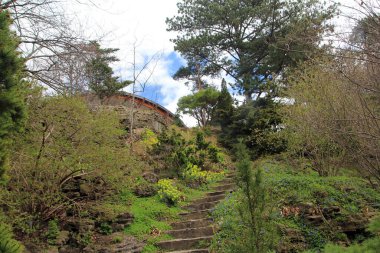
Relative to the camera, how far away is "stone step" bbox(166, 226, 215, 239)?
820 cm

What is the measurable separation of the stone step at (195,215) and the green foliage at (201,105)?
11337 mm

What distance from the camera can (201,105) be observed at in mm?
20891

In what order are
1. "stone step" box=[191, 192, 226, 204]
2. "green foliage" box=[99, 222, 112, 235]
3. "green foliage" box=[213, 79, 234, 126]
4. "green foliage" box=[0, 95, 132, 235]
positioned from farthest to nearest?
"green foliage" box=[213, 79, 234, 126] → "stone step" box=[191, 192, 226, 204] → "green foliage" box=[99, 222, 112, 235] → "green foliage" box=[0, 95, 132, 235]

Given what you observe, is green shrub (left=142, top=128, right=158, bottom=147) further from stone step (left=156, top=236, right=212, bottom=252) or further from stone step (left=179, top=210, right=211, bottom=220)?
stone step (left=156, top=236, right=212, bottom=252)

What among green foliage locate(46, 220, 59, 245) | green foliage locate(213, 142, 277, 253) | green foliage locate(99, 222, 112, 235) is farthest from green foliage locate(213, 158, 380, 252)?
green foliage locate(46, 220, 59, 245)

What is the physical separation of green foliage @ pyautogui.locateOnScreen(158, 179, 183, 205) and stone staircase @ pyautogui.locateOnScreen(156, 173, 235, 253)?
43 centimetres

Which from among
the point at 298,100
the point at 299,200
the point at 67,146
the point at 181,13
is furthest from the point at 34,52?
the point at 181,13

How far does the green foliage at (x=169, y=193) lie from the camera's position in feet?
33.6

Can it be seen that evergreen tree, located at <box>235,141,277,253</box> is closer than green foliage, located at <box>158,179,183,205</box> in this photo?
Yes

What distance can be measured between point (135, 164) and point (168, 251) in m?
2.31

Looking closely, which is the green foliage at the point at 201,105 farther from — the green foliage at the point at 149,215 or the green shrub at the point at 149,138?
the green foliage at the point at 149,215

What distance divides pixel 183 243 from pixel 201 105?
13564 millimetres

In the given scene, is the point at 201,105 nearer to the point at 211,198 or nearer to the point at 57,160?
the point at 211,198

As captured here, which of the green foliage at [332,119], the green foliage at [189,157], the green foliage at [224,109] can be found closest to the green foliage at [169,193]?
the green foliage at [189,157]
